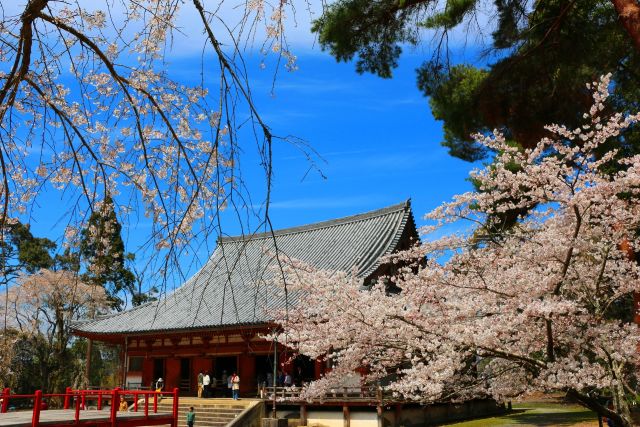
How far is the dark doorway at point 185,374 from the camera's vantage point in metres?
22.5

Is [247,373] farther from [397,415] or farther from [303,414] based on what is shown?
[397,415]

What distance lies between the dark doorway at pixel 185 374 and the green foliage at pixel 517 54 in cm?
1542

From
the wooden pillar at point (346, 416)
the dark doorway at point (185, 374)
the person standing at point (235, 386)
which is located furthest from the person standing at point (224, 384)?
the wooden pillar at point (346, 416)

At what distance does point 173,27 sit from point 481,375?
769 cm

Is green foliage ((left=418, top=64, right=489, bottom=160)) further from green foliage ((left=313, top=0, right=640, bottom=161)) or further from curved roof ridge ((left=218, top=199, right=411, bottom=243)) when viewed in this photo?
curved roof ridge ((left=218, top=199, right=411, bottom=243))

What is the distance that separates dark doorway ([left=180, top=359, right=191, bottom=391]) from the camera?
22483mm

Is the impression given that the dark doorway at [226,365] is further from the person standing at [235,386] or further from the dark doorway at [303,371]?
the dark doorway at [303,371]

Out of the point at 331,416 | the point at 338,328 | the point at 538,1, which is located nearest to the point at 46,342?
the point at 331,416

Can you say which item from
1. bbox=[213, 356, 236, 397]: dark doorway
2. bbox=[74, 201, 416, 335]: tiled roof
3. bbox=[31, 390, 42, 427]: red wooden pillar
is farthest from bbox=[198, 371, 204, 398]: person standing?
bbox=[31, 390, 42, 427]: red wooden pillar

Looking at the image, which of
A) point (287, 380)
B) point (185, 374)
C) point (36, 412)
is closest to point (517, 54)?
point (36, 412)

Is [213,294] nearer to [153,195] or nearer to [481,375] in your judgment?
[481,375]

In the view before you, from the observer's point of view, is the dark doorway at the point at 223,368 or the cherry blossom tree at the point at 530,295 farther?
the dark doorway at the point at 223,368

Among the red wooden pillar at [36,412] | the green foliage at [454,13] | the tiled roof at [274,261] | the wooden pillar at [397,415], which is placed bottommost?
the wooden pillar at [397,415]

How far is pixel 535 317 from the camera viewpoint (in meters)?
7.62
